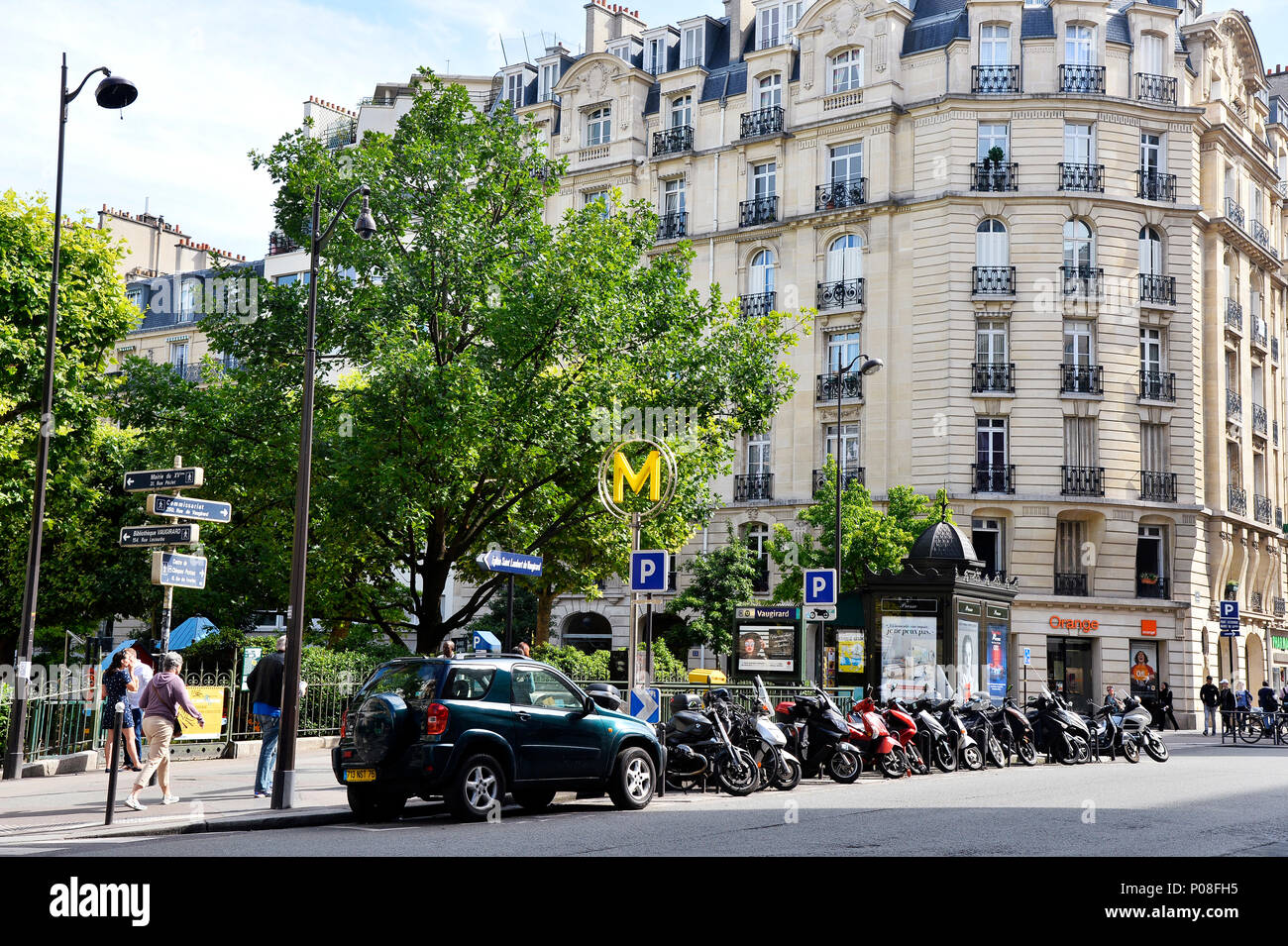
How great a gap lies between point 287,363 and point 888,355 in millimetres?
21253

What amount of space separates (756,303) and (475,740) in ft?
106

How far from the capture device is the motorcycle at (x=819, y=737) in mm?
17844

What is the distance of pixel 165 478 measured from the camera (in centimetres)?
1561

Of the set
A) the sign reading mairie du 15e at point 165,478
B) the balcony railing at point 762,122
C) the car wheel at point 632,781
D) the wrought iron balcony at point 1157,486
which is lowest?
the car wheel at point 632,781

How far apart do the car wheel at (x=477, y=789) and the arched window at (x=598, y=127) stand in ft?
125

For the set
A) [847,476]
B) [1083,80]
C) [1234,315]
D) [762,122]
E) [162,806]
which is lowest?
[162,806]

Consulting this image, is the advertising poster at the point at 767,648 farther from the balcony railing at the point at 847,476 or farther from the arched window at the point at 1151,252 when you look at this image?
the arched window at the point at 1151,252

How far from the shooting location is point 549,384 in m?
24.8

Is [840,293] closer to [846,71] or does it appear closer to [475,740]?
[846,71]

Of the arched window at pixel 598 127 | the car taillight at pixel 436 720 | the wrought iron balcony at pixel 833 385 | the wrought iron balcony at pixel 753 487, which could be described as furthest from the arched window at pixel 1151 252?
the car taillight at pixel 436 720

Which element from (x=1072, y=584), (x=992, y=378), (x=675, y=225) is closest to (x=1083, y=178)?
(x=992, y=378)

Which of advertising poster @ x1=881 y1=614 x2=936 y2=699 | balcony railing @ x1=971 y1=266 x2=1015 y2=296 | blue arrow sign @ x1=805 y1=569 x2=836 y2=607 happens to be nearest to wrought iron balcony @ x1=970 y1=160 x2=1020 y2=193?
balcony railing @ x1=971 y1=266 x2=1015 y2=296

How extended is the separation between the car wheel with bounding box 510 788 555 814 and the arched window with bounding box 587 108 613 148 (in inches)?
1468
